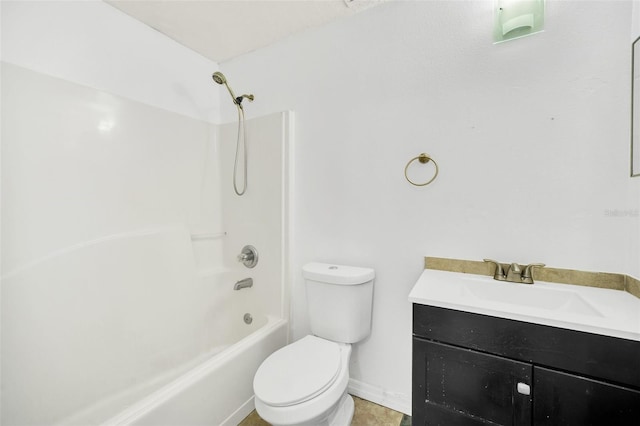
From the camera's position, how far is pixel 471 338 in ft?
3.04

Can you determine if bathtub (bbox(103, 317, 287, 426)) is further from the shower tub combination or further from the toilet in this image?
the toilet

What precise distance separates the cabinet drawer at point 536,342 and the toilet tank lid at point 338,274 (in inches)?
16.3

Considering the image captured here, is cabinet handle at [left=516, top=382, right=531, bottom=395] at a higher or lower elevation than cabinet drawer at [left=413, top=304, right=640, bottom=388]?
lower

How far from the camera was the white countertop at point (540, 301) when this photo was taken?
0.79 meters

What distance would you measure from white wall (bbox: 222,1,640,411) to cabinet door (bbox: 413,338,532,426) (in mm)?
448

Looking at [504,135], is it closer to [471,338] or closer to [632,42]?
[632,42]

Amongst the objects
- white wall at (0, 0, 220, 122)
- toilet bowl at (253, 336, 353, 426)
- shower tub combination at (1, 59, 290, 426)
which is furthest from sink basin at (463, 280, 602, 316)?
white wall at (0, 0, 220, 122)

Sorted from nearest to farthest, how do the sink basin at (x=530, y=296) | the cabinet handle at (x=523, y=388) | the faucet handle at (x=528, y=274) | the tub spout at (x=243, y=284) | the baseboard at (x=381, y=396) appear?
the cabinet handle at (x=523, y=388), the sink basin at (x=530, y=296), the faucet handle at (x=528, y=274), the baseboard at (x=381, y=396), the tub spout at (x=243, y=284)

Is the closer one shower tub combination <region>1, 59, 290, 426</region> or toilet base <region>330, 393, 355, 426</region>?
shower tub combination <region>1, 59, 290, 426</region>

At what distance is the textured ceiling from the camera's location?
1482 millimetres

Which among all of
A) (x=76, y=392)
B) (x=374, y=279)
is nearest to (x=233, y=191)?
(x=374, y=279)

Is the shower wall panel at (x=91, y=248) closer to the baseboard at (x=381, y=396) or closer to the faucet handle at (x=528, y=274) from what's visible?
→ the baseboard at (x=381, y=396)

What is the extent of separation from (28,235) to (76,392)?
0.76 meters

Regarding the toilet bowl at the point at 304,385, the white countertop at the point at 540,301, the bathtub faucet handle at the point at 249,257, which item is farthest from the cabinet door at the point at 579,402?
the bathtub faucet handle at the point at 249,257
